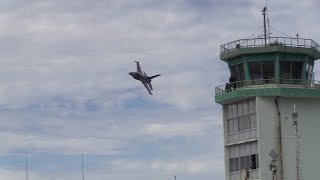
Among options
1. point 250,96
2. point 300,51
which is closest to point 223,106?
point 250,96

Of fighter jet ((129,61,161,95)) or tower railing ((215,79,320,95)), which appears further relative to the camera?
tower railing ((215,79,320,95))

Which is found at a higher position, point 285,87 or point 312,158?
point 285,87

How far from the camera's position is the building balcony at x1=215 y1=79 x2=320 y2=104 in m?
72.8

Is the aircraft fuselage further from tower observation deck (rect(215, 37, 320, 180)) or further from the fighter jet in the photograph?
tower observation deck (rect(215, 37, 320, 180))

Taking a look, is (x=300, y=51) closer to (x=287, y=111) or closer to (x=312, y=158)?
(x=287, y=111)

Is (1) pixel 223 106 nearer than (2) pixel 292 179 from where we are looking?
No

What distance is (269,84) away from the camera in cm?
7425

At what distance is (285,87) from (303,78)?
14.6 feet

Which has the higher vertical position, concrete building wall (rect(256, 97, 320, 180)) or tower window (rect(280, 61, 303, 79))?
tower window (rect(280, 61, 303, 79))

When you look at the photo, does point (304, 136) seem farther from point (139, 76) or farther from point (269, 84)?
point (139, 76)

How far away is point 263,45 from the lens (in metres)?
74.4

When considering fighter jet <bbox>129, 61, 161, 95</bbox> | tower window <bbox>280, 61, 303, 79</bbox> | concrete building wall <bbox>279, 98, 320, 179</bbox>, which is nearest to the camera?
fighter jet <bbox>129, 61, 161, 95</bbox>

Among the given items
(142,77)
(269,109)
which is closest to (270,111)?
(269,109)

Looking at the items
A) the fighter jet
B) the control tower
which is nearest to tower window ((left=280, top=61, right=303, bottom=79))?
the control tower
